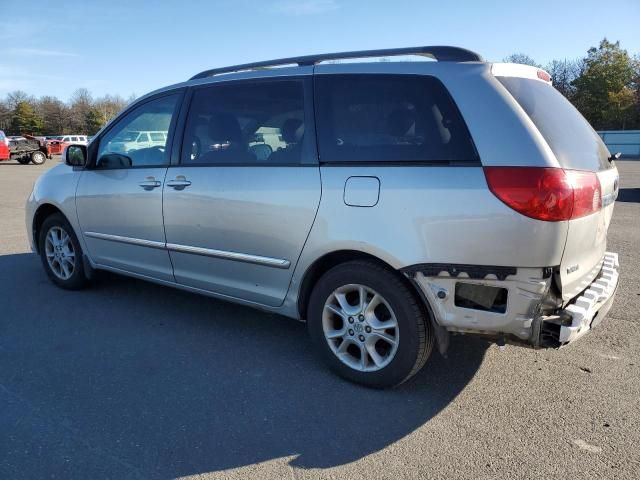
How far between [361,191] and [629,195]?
12300 millimetres

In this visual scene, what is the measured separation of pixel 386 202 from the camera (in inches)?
114

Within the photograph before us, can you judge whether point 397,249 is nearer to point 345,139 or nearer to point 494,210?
point 494,210

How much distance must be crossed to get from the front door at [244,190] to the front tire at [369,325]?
35 centimetres

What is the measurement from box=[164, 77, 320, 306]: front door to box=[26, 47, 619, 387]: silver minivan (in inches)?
0.4

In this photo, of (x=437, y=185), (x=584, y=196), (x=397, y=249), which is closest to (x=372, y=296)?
(x=397, y=249)

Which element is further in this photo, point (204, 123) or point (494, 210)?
point (204, 123)

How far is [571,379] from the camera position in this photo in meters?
3.28

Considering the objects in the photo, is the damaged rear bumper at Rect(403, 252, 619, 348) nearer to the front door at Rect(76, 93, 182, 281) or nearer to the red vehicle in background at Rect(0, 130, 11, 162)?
the front door at Rect(76, 93, 182, 281)

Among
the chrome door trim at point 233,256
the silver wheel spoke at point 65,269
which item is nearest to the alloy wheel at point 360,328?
the chrome door trim at point 233,256

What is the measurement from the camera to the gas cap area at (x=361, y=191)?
296 cm

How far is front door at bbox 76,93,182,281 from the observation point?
13.6ft

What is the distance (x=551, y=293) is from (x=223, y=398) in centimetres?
190

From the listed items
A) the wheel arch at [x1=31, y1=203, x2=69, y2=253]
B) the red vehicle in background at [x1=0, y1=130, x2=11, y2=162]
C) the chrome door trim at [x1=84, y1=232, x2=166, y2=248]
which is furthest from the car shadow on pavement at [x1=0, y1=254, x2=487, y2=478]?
the red vehicle in background at [x1=0, y1=130, x2=11, y2=162]

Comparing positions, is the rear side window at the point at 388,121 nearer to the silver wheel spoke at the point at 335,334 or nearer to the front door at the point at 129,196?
the silver wheel spoke at the point at 335,334
